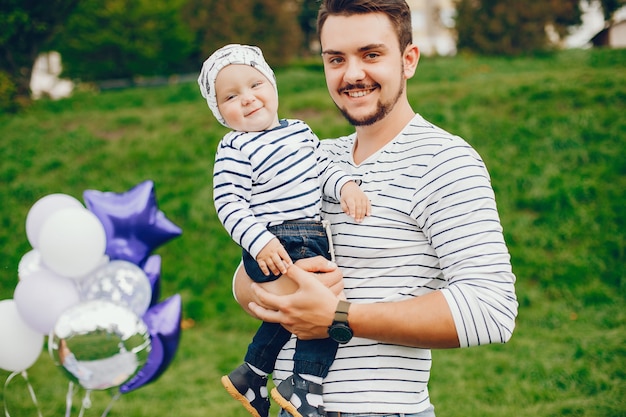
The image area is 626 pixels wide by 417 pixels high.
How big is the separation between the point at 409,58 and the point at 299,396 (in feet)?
3.39

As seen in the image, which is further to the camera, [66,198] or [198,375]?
[198,375]

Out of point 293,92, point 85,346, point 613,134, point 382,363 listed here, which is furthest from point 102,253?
point 293,92

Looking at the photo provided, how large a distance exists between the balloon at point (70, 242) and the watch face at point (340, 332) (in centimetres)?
166

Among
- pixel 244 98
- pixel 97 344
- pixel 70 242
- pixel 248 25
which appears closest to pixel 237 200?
pixel 244 98

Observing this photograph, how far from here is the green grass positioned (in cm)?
482

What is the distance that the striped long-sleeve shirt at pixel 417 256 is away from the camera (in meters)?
1.56

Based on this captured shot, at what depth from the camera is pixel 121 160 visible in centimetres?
841

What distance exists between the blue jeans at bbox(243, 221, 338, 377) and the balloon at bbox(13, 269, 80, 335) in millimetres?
1348

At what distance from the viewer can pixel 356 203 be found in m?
1.74

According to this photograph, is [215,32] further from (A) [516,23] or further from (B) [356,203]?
(B) [356,203]

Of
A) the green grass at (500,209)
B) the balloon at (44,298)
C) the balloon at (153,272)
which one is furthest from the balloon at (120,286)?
the green grass at (500,209)

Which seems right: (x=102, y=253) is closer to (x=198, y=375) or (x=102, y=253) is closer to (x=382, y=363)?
(x=382, y=363)

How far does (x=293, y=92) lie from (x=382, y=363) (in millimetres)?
9549

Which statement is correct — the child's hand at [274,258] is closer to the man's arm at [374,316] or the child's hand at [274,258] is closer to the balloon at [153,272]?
the man's arm at [374,316]
